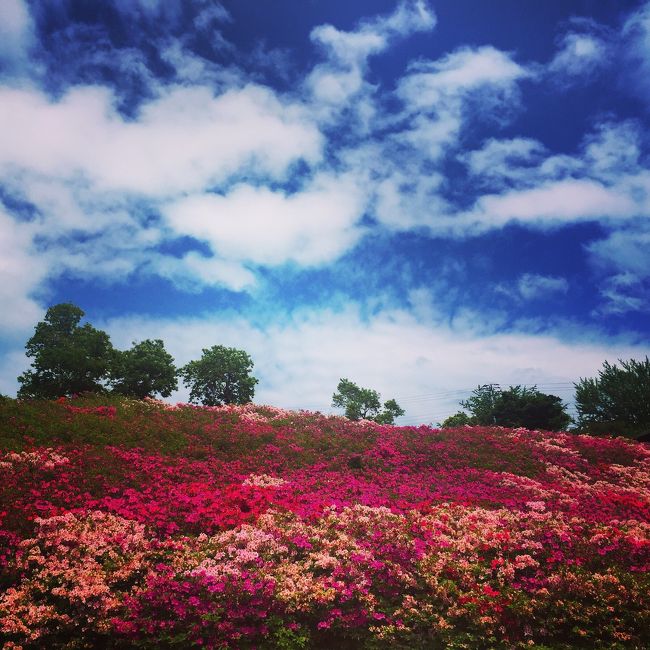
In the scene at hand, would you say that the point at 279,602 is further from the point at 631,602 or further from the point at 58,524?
the point at 631,602

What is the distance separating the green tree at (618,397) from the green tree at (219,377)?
38934 mm

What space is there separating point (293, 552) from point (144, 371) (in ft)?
141

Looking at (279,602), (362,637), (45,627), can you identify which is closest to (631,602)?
(362,637)

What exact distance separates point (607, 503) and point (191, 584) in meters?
14.7

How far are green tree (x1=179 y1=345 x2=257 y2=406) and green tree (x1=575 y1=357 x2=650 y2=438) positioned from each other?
128 ft

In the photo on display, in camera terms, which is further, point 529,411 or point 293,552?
point 529,411

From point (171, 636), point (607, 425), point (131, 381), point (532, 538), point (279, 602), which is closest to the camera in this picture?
point (171, 636)

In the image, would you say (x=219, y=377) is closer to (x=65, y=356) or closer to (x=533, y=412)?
(x=65, y=356)

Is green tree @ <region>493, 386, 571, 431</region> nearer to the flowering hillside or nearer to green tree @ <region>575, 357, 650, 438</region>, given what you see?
green tree @ <region>575, 357, 650, 438</region>

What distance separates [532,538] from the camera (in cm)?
1098

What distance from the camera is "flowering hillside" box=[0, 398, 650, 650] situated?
761cm

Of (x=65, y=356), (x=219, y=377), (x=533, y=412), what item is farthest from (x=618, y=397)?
(x=65, y=356)

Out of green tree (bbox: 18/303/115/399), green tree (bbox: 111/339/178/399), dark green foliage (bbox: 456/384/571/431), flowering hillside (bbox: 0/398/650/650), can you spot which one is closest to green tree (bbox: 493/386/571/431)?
dark green foliage (bbox: 456/384/571/431)

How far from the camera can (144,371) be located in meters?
48.0
